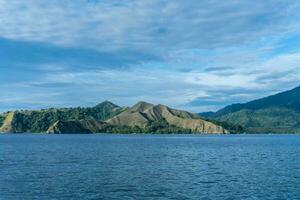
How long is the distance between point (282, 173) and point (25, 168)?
5315 centimetres

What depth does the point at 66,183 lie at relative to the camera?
6969 cm

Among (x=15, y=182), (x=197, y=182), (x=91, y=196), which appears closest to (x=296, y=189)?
(x=197, y=182)

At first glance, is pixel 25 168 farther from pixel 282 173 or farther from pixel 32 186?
pixel 282 173

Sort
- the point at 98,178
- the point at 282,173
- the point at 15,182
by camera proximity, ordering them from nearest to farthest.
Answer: the point at 15,182
the point at 98,178
the point at 282,173

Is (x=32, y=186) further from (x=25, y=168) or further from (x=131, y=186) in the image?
(x=25, y=168)

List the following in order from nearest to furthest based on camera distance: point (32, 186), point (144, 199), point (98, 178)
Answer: point (144, 199) < point (32, 186) < point (98, 178)

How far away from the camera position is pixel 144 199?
56719mm

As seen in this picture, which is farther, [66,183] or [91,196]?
[66,183]

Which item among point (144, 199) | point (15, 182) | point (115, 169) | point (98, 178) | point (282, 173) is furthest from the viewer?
point (115, 169)

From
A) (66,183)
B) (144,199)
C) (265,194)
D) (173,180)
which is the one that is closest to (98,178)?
(66,183)

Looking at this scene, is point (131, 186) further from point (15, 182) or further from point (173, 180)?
point (15, 182)

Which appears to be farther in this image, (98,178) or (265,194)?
(98,178)

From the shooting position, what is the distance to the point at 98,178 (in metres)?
76.8

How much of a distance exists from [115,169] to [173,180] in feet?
70.1
